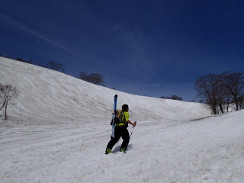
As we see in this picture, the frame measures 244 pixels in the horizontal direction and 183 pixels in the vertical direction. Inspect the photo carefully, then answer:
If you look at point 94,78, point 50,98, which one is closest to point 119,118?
point 50,98

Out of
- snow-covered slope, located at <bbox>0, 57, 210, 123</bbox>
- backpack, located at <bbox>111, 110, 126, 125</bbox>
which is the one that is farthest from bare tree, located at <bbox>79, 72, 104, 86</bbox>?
backpack, located at <bbox>111, 110, 126, 125</bbox>

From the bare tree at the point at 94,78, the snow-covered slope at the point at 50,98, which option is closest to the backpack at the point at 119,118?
the snow-covered slope at the point at 50,98

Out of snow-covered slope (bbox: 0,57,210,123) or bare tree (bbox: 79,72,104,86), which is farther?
bare tree (bbox: 79,72,104,86)

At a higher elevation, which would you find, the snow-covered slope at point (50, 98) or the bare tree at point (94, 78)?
the bare tree at point (94, 78)

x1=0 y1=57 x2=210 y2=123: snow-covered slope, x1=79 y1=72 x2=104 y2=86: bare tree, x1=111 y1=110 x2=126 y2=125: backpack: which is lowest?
x1=111 y1=110 x2=126 y2=125: backpack

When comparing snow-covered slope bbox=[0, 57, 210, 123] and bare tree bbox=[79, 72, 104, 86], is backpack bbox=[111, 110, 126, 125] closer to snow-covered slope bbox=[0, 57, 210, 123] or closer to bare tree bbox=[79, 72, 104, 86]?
snow-covered slope bbox=[0, 57, 210, 123]

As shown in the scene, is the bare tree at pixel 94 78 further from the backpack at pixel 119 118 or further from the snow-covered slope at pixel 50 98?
the backpack at pixel 119 118

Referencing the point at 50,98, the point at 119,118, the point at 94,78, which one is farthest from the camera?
the point at 94,78

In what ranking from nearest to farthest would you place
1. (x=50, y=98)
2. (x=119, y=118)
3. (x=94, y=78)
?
(x=119, y=118) → (x=50, y=98) → (x=94, y=78)

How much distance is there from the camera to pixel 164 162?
4168mm

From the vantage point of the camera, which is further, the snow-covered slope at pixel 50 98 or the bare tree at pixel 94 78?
the bare tree at pixel 94 78

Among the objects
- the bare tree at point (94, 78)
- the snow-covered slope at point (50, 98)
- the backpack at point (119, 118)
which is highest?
the bare tree at point (94, 78)

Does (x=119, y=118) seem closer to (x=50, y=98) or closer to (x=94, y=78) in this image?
(x=50, y=98)

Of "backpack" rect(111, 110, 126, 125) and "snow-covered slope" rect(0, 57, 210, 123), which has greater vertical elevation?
"snow-covered slope" rect(0, 57, 210, 123)
